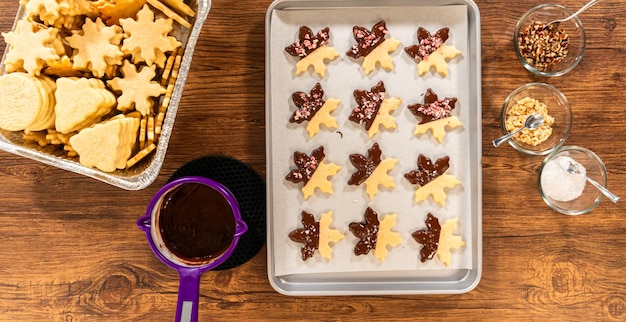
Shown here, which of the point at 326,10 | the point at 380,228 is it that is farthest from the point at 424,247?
A: the point at 326,10

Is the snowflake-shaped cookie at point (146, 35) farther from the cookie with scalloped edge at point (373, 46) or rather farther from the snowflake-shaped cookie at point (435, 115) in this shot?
the snowflake-shaped cookie at point (435, 115)

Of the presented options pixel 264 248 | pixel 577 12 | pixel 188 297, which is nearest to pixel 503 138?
pixel 577 12

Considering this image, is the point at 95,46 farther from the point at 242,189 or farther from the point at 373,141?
the point at 373,141

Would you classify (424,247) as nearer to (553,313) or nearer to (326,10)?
(553,313)

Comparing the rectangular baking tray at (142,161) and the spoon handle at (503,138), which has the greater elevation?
the rectangular baking tray at (142,161)

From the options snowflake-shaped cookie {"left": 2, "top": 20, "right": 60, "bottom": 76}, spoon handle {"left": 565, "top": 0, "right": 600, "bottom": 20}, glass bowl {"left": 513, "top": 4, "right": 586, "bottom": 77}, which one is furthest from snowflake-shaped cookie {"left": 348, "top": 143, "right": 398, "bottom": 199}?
snowflake-shaped cookie {"left": 2, "top": 20, "right": 60, "bottom": 76}

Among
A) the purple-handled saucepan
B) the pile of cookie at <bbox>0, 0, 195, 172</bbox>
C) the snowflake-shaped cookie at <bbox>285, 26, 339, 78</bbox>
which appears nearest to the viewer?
the pile of cookie at <bbox>0, 0, 195, 172</bbox>

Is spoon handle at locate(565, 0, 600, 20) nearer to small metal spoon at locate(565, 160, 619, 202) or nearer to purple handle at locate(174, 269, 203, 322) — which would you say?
small metal spoon at locate(565, 160, 619, 202)

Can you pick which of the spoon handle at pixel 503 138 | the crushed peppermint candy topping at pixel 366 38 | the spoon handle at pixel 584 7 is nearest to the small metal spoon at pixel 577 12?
the spoon handle at pixel 584 7
